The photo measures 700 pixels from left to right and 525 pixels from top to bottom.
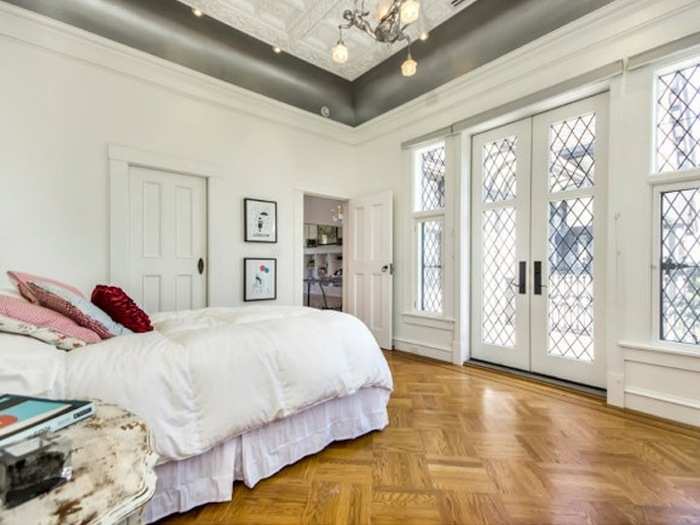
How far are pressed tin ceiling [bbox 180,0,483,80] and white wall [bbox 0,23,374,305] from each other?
84 centimetres

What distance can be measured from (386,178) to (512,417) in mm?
3056

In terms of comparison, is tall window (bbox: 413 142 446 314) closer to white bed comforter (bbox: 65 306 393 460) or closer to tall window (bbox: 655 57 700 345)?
tall window (bbox: 655 57 700 345)

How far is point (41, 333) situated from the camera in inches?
48.9

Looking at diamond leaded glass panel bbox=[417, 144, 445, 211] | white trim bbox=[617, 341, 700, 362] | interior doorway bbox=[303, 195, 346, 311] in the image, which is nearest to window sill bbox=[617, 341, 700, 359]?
white trim bbox=[617, 341, 700, 362]

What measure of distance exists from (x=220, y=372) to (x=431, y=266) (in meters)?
2.97

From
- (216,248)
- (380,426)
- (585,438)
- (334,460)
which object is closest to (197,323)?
(334,460)

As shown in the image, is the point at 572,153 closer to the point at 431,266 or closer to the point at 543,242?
the point at 543,242

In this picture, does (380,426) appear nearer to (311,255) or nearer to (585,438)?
(585,438)

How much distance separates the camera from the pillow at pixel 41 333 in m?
1.17

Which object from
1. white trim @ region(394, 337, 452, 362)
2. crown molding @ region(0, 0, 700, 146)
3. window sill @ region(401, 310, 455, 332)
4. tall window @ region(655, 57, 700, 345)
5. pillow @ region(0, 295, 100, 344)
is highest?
crown molding @ region(0, 0, 700, 146)

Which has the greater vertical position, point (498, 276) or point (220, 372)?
point (498, 276)

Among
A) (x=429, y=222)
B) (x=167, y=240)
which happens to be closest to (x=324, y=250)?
(x=429, y=222)

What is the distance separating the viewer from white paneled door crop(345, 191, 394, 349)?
420 centimetres

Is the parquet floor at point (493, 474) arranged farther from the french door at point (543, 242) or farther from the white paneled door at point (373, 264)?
the white paneled door at point (373, 264)
